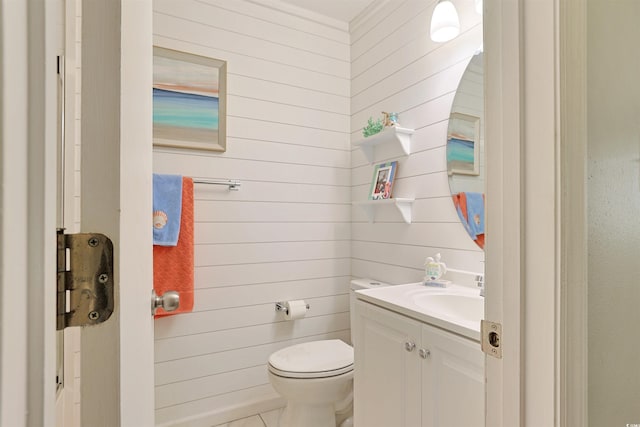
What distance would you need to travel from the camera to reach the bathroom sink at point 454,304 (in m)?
1.38

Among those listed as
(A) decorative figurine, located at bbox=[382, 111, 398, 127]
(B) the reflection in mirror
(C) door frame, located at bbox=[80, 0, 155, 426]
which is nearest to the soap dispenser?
(B) the reflection in mirror

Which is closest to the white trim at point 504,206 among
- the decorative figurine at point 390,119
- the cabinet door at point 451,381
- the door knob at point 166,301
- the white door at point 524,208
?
the white door at point 524,208

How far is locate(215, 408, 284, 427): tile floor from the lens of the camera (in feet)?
6.36

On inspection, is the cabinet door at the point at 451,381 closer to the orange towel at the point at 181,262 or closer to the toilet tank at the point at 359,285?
the toilet tank at the point at 359,285

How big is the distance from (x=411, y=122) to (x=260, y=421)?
1931mm

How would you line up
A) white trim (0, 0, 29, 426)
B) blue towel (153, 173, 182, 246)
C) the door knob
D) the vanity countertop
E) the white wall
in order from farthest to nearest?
blue towel (153, 173, 182, 246) < the vanity countertop < the white wall < the door knob < white trim (0, 0, 29, 426)

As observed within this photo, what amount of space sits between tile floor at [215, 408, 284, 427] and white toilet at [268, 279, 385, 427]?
12 centimetres

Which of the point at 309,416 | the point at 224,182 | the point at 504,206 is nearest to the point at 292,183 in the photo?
the point at 224,182

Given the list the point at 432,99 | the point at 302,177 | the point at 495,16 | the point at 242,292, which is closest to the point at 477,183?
the point at 432,99

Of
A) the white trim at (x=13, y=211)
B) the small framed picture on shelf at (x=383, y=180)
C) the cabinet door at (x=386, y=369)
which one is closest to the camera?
the white trim at (x=13, y=211)

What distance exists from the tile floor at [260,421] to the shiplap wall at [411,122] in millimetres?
1007

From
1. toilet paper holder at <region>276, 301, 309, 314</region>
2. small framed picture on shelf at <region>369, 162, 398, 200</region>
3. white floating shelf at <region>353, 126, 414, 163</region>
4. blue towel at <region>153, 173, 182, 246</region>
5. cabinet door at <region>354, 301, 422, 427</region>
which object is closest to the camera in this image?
cabinet door at <region>354, 301, 422, 427</region>

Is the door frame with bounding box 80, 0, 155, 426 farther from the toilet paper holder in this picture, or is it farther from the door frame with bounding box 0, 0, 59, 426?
the toilet paper holder

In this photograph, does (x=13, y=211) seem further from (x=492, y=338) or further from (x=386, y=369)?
(x=386, y=369)
